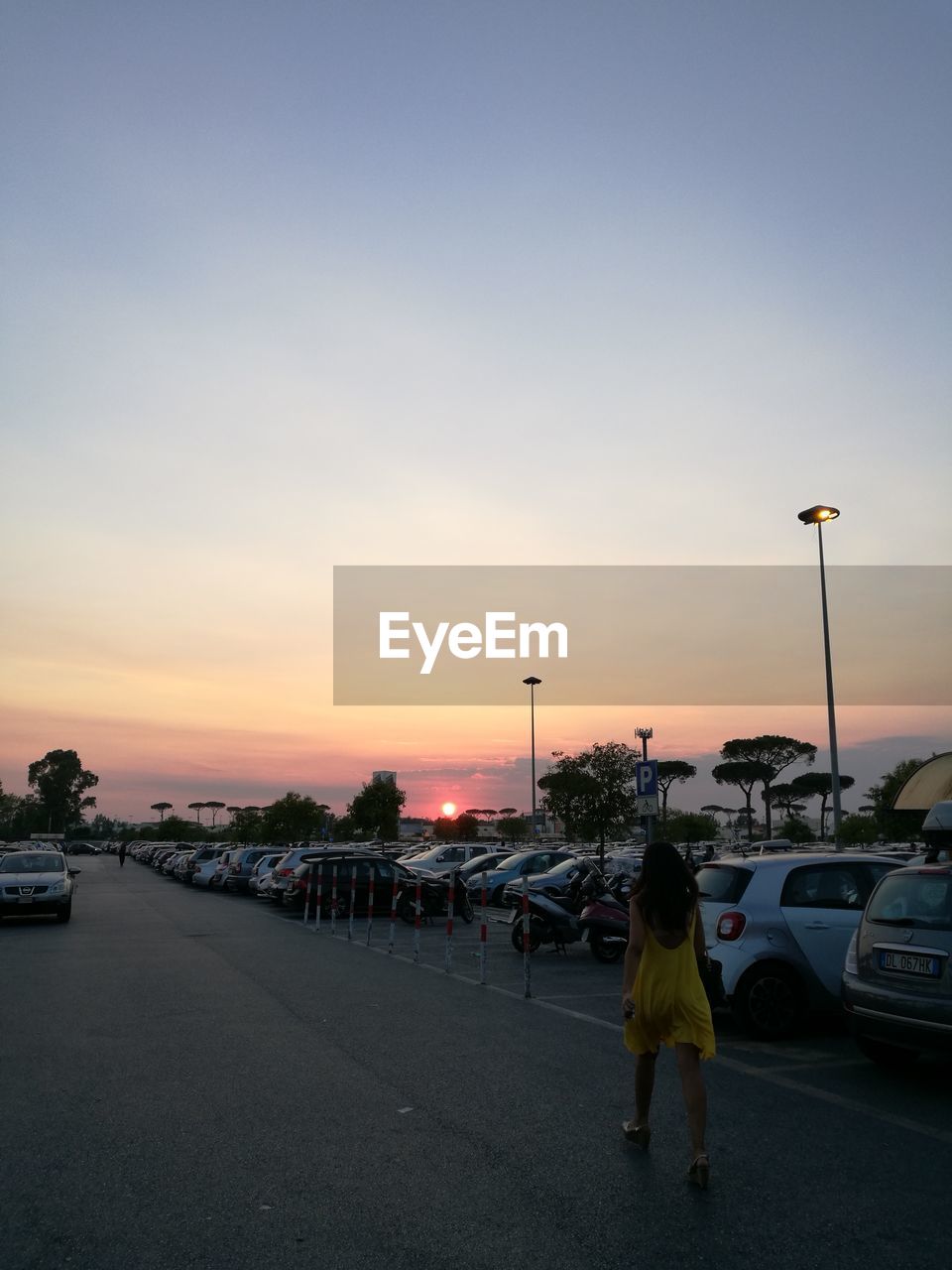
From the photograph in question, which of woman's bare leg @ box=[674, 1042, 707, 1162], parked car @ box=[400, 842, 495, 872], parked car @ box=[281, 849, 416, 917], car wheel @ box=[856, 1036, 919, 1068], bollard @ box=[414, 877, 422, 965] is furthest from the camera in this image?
parked car @ box=[400, 842, 495, 872]

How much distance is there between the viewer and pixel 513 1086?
7641 mm

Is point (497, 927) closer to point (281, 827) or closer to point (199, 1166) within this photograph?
point (199, 1166)

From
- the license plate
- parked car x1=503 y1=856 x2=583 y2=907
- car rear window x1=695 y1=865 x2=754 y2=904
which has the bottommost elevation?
parked car x1=503 y1=856 x2=583 y2=907

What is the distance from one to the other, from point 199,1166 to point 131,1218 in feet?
2.64

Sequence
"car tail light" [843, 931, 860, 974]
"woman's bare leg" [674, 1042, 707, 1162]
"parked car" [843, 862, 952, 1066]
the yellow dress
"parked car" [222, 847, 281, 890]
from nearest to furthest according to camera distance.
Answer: "woman's bare leg" [674, 1042, 707, 1162] < the yellow dress < "parked car" [843, 862, 952, 1066] < "car tail light" [843, 931, 860, 974] < "parked car" [222, 847, 281, 890]

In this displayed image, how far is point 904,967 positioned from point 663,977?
280 centimetres

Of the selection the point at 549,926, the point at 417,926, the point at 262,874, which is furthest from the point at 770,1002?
the point at 262,874

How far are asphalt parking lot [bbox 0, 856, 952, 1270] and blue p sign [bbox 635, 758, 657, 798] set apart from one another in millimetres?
6750

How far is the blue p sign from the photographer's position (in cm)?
1811

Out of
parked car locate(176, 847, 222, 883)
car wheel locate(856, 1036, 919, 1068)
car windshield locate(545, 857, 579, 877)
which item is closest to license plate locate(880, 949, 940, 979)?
car wheel locate(856, 1036, 919, 1068)

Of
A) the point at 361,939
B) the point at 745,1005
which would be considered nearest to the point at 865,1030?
the point at 745,1005

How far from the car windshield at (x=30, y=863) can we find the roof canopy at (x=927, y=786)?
61.7 ft

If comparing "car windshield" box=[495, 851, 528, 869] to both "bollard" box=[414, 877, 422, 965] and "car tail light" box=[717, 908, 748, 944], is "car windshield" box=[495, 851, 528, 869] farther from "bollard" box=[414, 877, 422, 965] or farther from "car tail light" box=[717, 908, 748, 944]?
"car tail light" box=[717, 908, 748, 944]

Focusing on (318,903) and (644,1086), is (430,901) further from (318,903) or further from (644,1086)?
(644,1086)
